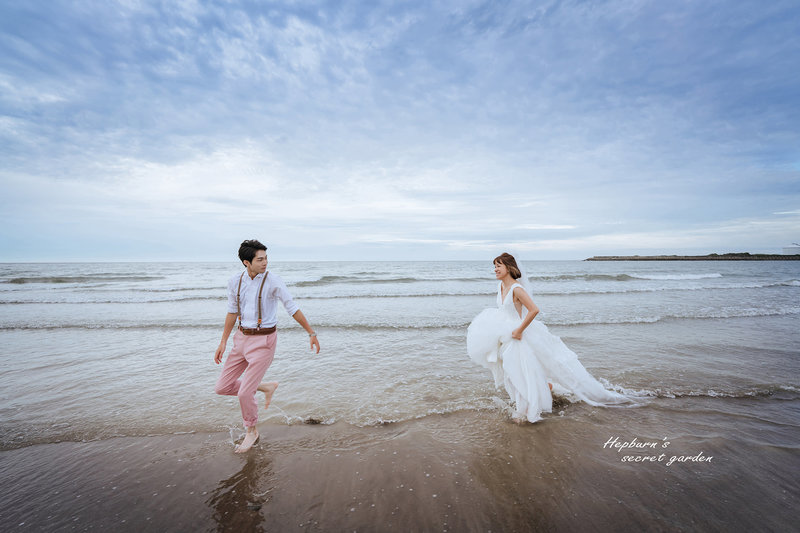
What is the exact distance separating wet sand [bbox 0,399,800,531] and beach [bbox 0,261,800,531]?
0.06ft

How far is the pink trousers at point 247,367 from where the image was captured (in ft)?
12.9

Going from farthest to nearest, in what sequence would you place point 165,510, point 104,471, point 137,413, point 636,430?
point 137,413 → point 636,430 → point 104,471 → point 165,510

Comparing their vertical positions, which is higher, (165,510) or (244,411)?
(244,411)

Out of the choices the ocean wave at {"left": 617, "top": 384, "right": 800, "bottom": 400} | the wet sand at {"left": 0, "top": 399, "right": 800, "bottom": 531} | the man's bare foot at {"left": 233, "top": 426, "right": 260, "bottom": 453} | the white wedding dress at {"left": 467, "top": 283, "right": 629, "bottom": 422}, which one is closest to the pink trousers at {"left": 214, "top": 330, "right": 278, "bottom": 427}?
the man's bare foot at {"left": 233, "top": 426, "right": 260, "bottom": 453}

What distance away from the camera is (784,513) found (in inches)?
110

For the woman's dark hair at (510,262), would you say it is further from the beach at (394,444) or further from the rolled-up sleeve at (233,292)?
the rolled-up sleeve at (233,292)

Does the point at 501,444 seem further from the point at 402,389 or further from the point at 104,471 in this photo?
the point at 104,471

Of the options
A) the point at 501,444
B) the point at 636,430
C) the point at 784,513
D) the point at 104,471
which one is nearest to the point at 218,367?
the point at 104,471

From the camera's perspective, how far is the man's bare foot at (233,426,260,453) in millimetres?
4004

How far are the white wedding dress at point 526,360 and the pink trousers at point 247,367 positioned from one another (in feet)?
8.45

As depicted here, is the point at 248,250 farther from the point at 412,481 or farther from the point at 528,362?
the point at 528,362

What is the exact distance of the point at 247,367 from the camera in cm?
412

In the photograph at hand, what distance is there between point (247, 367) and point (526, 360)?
11.4ft

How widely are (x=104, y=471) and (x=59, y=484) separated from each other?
336 millimetres
